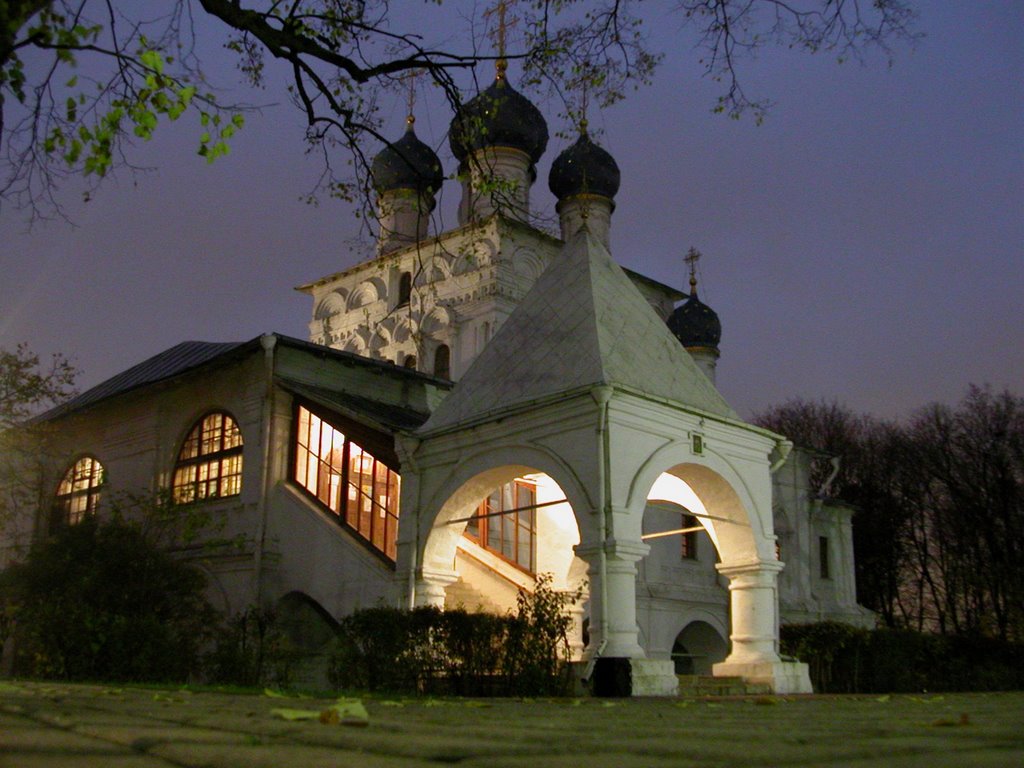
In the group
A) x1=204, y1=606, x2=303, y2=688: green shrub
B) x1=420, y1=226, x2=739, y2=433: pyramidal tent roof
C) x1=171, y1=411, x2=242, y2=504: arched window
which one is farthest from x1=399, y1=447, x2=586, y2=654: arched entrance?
x1=171, y1=411, x2=242, y2=504: arched window

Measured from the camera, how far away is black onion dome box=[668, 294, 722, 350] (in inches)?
1395

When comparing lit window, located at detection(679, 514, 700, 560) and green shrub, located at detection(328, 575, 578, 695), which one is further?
lit window, located at detection(679, 514, 700, 560)

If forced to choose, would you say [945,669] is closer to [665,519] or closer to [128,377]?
[665,519]

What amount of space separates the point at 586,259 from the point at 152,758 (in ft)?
36.8

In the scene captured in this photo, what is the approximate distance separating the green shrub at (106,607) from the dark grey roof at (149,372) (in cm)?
542

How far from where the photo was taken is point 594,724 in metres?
3.72

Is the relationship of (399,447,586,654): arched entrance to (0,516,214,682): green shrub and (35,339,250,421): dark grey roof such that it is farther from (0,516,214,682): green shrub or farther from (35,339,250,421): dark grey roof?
(35,339,250,421): dark grey roof

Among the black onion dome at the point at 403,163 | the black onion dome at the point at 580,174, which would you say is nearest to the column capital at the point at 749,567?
the black onion dome at the point at 403,163

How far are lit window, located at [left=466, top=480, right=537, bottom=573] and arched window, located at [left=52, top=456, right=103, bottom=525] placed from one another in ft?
30.5

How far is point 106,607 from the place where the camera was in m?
14.9

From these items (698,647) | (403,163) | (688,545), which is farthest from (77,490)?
(698,647)

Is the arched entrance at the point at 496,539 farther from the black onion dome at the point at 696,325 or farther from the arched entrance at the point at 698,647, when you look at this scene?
the black onion dome at the point at 696,325

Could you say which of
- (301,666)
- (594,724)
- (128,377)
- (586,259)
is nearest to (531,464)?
(586,259)

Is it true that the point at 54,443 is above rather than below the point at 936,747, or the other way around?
above
